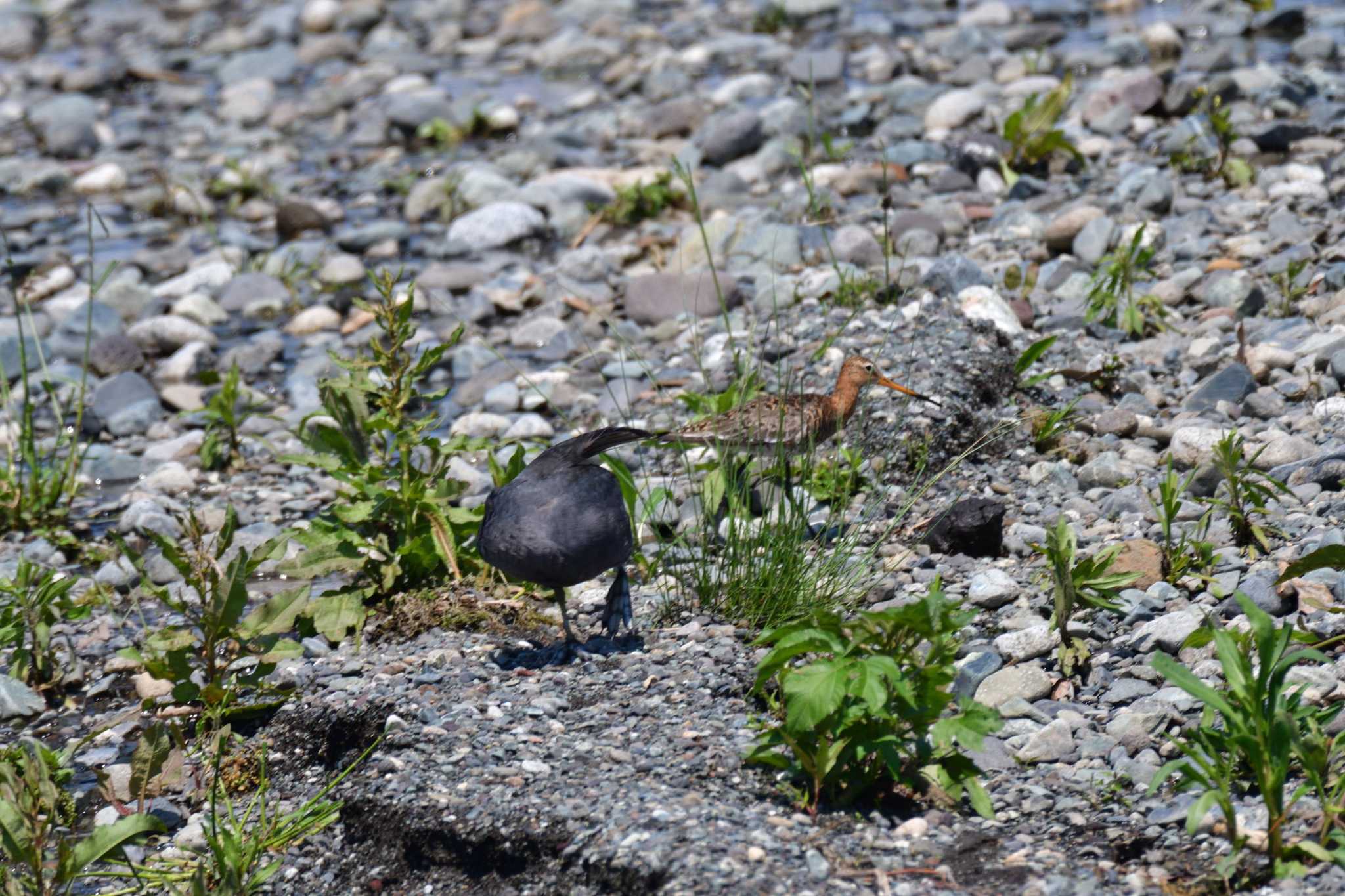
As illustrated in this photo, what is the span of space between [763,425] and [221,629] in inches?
80.5

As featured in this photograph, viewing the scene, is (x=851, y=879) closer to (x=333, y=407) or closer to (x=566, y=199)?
(x=333, y=407)

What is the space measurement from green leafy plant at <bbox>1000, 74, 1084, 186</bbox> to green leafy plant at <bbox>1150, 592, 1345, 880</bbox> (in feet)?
17.6

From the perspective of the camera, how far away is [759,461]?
15.6 feet

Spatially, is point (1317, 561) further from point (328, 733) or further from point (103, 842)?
point (103, 842)

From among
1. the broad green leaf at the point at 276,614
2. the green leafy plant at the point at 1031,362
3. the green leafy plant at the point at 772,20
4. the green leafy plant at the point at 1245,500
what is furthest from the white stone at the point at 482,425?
the green leafy plant at the point at 772,20

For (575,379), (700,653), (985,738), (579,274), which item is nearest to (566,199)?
(579,274)

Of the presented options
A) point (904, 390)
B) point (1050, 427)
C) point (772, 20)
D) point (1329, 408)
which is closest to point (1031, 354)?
point (1050, 427)

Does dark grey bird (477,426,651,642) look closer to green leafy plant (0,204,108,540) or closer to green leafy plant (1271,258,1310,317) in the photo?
green leafy plant (0,204,108,540)

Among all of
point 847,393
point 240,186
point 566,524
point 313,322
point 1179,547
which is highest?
point 566,524

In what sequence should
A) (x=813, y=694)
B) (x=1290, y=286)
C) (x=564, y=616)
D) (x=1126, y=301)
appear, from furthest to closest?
(x=1126, y=301) < (x=1290, y=286) < (x=564, y=616) < (x=813, y=694)

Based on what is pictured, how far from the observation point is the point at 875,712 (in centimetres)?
332

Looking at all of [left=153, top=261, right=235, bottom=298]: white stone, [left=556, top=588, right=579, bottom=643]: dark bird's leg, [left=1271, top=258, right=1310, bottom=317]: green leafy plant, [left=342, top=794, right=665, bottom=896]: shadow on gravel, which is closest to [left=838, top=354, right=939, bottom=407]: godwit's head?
[left=556, top=588, right=579, bottom=643]: dark bird's leg

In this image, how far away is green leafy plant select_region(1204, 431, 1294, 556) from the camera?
15.2ft

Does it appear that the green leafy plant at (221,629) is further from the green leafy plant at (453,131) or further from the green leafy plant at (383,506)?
the green leafy plant at (453,131)
